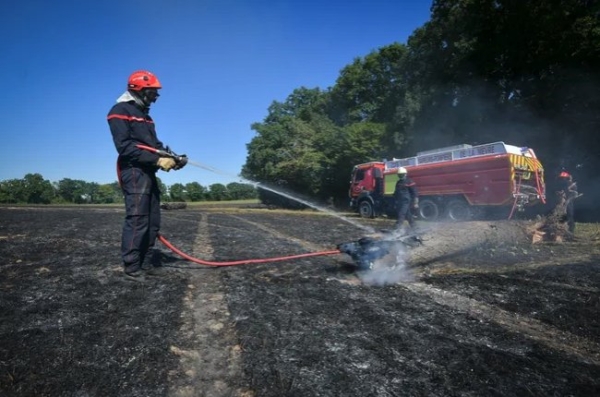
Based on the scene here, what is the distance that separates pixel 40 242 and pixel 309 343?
19.1 ft

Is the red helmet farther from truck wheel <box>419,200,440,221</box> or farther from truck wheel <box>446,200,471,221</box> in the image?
truck wheel <box>419,200,440,221</box>

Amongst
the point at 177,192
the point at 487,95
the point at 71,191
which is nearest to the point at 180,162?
the point at 487,95

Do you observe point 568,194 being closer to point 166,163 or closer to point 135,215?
point 166,163

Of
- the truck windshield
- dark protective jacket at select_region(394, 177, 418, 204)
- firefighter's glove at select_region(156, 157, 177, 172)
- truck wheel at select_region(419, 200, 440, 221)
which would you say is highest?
the truck windshield

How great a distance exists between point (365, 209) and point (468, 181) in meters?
5.65

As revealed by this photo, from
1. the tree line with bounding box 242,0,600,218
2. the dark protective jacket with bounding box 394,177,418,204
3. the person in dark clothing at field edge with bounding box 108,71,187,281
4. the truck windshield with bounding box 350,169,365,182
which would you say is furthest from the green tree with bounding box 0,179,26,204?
the person in dark clothing at field edge with bounding box 108,71,187,281

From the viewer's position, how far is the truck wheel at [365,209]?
1870 centimetres

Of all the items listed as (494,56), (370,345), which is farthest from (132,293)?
(494,56)

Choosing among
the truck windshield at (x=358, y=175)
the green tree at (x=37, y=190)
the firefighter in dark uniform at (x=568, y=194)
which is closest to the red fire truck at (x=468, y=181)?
the truck windshield at (x=358, y=175)

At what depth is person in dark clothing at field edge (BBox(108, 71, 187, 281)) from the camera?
411 cm

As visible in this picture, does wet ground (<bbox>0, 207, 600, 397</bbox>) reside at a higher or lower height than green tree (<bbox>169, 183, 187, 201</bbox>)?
lower

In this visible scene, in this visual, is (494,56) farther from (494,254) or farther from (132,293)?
(132,293)

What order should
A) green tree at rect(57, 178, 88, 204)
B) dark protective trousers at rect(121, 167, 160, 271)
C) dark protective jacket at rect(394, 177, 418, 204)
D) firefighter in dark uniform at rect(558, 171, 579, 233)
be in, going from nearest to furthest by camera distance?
1. dark protective trousers at rect(121, 167, 160, 271)
2. firefighter in dark uniform at rect(558, 171, 579, 233)
3. dark protective jacket at rect(394, 177, 418, 204)
4. green tree at rect(57, 178, 88, 204)

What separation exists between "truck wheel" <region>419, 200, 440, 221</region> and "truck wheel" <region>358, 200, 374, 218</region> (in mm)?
2770
